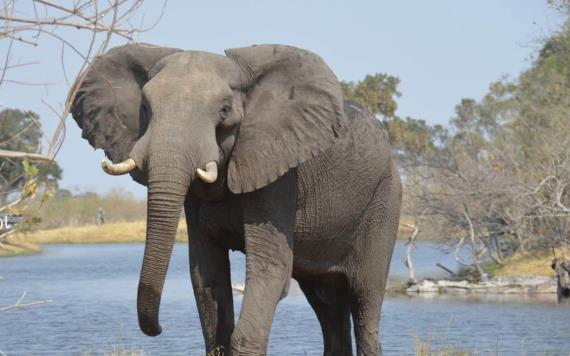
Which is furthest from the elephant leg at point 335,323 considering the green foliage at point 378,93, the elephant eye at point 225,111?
the green foliage at point 378,93

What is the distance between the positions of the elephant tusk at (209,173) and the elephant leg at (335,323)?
124 inches

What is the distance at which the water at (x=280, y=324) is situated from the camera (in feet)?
64.2

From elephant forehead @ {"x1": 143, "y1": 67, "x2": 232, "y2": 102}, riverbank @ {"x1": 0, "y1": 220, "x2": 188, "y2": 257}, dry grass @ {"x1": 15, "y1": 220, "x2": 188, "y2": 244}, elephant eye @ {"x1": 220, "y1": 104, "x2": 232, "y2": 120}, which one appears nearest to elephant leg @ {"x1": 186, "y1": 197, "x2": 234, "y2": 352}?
elephant eye @ {"x1": 220, "y1": 104, "x2": 232, "y2": 120}

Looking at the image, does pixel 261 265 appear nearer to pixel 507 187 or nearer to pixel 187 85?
pixel 187 85

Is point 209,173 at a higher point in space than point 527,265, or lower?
higher

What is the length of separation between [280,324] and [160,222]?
17.0 meters

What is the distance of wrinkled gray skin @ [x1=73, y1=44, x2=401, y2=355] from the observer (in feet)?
23.4

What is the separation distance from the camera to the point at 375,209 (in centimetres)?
978

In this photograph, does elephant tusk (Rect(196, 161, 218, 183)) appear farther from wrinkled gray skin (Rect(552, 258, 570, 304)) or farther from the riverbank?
the riverbank

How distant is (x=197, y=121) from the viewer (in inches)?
287

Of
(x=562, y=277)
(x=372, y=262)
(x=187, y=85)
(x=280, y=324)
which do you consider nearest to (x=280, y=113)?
(x=187, y=85)

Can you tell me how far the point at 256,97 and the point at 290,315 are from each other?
18.1 m

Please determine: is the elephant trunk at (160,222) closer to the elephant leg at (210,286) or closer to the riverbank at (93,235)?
the elephant leg at (210,286)

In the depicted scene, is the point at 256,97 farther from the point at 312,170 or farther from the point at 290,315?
the point at 290,315
